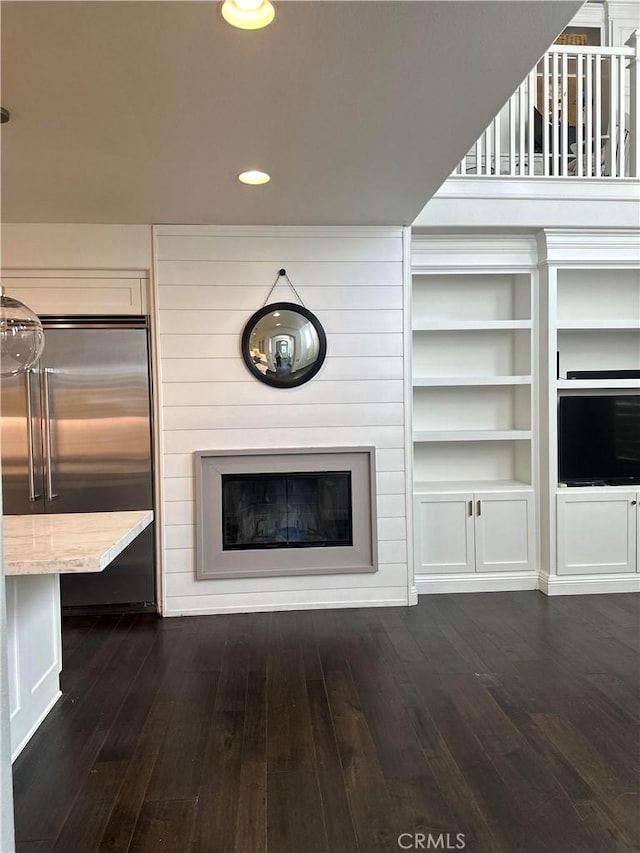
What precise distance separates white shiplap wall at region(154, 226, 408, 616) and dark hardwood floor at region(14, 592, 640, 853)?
0.31 metres

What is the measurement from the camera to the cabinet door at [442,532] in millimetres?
4117

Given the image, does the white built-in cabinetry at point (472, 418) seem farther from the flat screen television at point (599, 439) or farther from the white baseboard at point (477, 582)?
the flat screen television at point (599, 439)

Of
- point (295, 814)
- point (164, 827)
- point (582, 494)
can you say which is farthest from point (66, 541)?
point (582, 494)

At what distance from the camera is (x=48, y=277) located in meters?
3.74

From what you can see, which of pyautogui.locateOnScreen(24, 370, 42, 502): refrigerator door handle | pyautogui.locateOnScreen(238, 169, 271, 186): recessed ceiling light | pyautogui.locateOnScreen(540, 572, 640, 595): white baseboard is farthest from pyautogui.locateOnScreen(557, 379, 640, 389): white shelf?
pyautogui.locateOnScreen(24, 370, 42, 502): refrigerator door handle

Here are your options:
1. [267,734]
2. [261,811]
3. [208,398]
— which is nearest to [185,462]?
[208,398]

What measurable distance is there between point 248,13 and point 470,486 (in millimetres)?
3297

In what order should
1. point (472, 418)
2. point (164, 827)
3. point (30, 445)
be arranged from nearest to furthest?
point (164, 827), point (30, 445), point (472, 418)

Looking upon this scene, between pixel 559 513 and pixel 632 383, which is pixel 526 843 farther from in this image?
pixel 632 383

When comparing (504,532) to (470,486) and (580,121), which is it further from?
(580,121)

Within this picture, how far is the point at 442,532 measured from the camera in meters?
4.13

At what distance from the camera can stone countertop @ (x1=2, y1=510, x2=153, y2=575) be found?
1799 millimetres

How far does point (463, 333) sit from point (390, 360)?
0.93 meters

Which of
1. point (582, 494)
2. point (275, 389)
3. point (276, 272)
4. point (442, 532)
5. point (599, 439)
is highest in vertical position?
point (276, 272)
